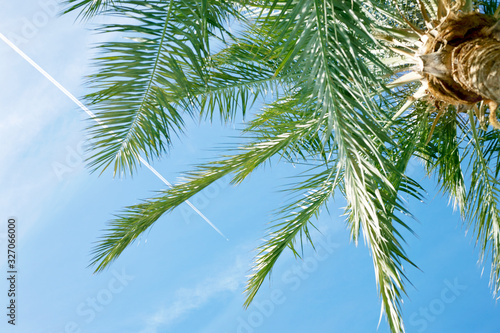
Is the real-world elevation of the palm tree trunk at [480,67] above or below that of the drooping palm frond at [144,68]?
below

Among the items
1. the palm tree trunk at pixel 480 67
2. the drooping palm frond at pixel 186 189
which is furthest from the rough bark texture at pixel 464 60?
the drooping palm frond at pixel 186 189

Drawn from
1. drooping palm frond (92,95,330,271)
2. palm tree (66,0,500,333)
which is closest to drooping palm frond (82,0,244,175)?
palm tree (66,0,500,333)

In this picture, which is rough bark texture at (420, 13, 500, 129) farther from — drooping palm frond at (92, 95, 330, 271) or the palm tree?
drooping palm frond at (92, 95, 330, 271)

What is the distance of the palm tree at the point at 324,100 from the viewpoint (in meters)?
3.29

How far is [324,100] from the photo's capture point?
3.32m

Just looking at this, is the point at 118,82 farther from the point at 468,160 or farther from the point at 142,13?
the point at 468,160

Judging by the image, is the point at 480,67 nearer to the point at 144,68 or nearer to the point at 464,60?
the point at 464,60

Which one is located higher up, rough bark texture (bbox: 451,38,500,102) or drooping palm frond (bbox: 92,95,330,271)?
drooping palm frond (bbox: 92,95,330,271)

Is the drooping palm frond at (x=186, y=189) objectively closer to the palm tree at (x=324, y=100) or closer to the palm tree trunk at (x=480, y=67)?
the palm tree at (x=324, y=100)

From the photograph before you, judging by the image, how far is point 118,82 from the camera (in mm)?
3898

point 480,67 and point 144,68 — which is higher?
point 144,68

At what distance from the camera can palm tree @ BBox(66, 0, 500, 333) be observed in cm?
329

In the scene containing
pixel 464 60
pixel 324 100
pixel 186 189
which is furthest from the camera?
pixel 186 189

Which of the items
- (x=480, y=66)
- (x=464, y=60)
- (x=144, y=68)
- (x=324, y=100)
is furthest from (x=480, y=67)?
(x=144, y=68)
